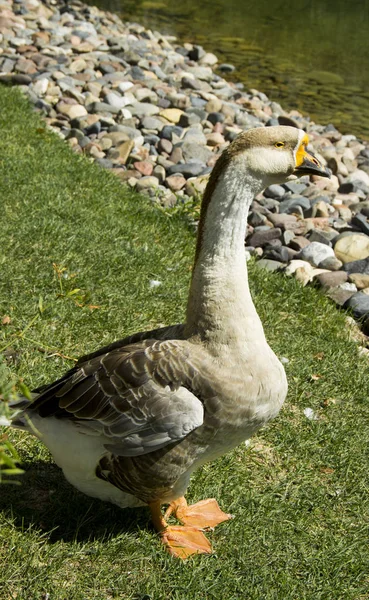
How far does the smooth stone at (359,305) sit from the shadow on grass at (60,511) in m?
2.83

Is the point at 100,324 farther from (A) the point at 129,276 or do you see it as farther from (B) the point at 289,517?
(B) the point at 289,517

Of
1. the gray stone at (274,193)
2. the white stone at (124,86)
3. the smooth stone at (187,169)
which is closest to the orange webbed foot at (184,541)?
the gray stone at (274,193)

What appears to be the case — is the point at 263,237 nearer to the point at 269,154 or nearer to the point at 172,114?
the point at 172,114

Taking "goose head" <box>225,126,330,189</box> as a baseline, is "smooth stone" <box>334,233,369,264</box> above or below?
below

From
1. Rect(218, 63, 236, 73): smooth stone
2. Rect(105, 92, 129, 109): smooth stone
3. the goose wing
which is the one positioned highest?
the goose wing

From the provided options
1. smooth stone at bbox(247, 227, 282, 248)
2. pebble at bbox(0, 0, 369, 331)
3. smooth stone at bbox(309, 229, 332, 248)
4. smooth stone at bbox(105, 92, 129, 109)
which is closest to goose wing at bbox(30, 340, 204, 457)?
pebble at bbox(0, 0, 369, 331)

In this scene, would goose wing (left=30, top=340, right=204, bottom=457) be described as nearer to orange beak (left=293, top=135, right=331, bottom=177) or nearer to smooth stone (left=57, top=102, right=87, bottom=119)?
orange beak (left=293, top=135, right=331, bottom=177)

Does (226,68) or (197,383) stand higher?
(197,383)

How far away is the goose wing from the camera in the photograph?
286 cm

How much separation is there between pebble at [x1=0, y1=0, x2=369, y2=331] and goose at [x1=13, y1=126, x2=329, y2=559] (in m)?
2.91

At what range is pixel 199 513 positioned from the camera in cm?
340

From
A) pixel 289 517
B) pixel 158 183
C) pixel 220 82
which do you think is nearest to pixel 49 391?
pixel 289 517

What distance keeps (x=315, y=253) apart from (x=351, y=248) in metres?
0.37

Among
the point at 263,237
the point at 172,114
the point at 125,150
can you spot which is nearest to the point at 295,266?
the point at 263,237
